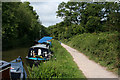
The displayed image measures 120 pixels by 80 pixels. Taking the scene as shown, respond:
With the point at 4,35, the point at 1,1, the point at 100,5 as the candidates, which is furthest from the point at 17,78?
the point at 100,5

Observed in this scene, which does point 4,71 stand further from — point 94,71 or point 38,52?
point 94,71

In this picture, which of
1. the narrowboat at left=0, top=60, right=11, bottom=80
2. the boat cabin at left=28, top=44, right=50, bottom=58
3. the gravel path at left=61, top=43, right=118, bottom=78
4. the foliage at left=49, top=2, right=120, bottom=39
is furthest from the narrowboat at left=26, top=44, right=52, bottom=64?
the foliage at left=49, top=2, right=120, bottom=39

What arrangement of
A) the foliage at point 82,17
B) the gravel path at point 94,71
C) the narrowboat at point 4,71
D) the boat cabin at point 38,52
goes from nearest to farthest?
the narrowboat at point 4,71 < the gravel path at point 94,71 < the boat cabin at point 38,52 < the foliage at point 82,17

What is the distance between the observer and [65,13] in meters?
40.4

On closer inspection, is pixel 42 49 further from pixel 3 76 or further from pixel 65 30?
pixel 65 30

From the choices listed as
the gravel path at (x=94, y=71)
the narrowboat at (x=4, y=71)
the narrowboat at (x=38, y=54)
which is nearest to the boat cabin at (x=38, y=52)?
the narrowboat at (x=38, y=54)

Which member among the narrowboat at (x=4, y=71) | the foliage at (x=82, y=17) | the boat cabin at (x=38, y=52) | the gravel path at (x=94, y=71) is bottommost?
the gravel path at (x=94, y=71)

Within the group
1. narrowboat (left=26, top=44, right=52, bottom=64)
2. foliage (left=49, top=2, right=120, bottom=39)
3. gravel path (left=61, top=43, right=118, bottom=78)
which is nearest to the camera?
gravel path (left=61, top=43, right=118, bottom=78)

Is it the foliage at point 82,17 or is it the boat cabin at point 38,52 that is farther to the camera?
the foliage at point 82,17

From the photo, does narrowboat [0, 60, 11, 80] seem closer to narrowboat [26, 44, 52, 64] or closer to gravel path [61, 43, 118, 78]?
narrowboat [26, 44, 52, 64]

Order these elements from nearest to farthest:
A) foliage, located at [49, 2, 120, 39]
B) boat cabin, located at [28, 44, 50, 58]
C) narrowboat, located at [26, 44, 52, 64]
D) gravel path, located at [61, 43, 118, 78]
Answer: gravel path, located at [61, 43, 118, 78], narrowboat, located at [26, 44, 52, 64], boat cabin, located at [28, 44, 50, 58], foliage, located at [49, 2, 120, 39]

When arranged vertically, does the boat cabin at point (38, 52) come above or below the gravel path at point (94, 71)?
above

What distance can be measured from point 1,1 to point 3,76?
20265 mm

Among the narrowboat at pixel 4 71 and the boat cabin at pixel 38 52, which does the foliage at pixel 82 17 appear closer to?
the boat cabin at pixel 38 52
